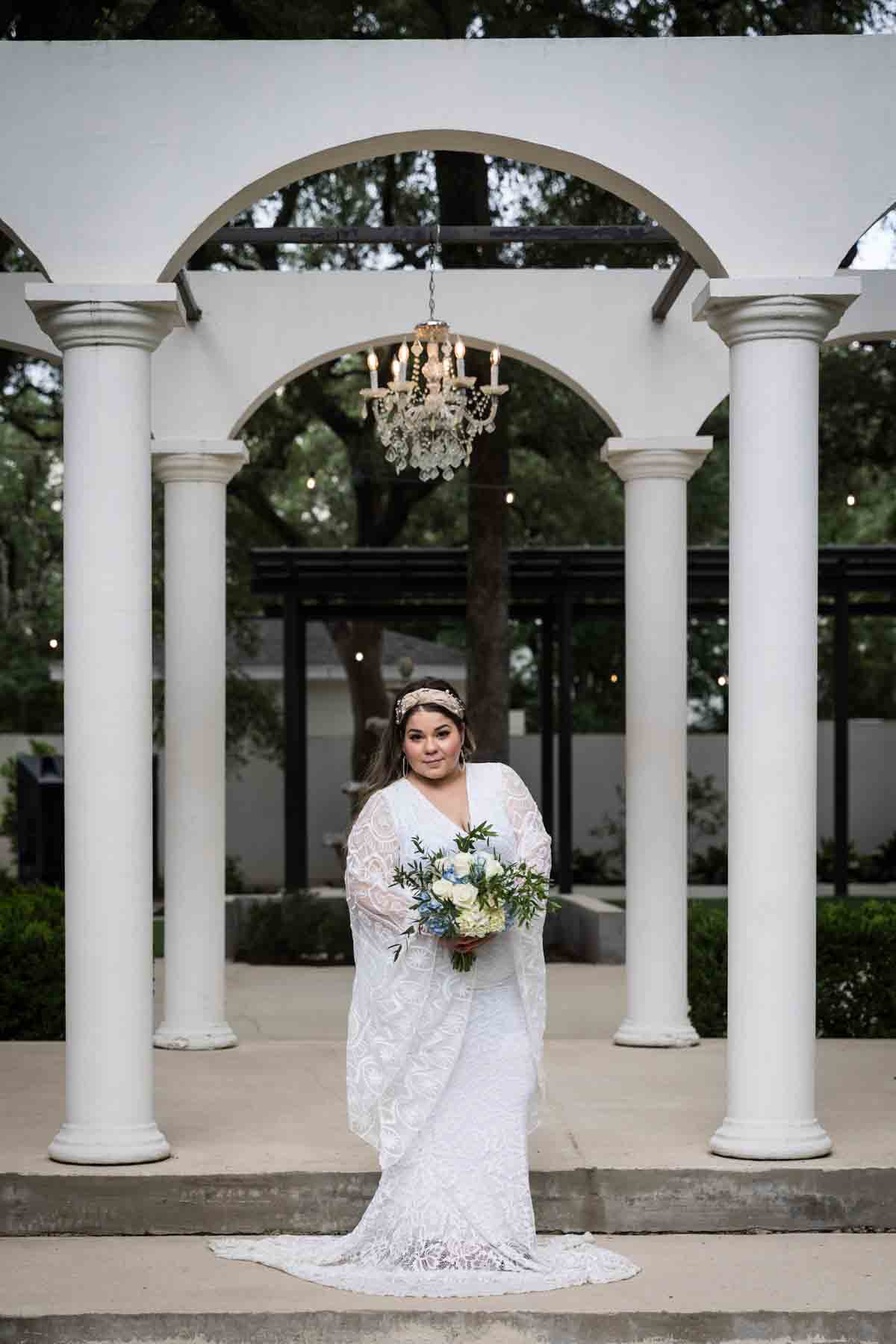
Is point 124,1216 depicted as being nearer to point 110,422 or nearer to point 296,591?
point 110,422

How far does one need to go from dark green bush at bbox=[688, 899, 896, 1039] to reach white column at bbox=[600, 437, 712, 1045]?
0.53 meters

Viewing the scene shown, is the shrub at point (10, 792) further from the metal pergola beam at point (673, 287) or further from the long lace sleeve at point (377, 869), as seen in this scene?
the long lace sleeve at point (377, 869)

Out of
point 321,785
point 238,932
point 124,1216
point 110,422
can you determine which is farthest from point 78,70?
point 321,785

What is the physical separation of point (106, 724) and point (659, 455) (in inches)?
165

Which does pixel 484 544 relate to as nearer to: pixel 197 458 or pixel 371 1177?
pixel 197 458

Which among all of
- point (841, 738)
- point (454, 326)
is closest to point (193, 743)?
point (454, 326)

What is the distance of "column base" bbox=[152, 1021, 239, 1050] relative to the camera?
10281 millimetres

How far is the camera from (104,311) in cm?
713

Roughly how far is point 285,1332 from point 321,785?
21093mm

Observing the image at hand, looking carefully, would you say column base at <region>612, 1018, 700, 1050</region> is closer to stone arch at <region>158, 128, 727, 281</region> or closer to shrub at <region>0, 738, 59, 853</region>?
stone arch at <region>158, 128, 727, 281</region>

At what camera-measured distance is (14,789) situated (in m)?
22.1

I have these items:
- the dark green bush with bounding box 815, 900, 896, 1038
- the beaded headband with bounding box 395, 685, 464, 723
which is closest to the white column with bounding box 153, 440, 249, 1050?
the dark green bush with bounding box 815, 900, 896, 1038

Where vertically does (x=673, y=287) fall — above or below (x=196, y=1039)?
above

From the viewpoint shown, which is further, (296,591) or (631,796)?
(296,591)
